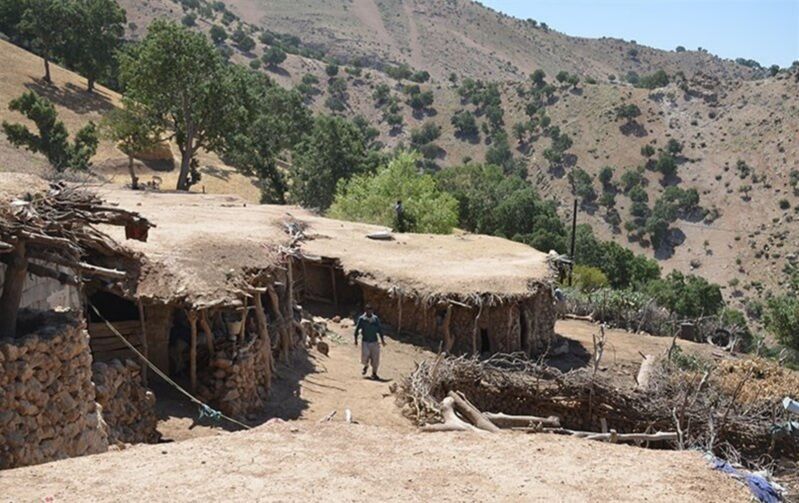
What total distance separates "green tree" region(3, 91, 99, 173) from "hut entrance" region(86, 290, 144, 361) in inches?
945

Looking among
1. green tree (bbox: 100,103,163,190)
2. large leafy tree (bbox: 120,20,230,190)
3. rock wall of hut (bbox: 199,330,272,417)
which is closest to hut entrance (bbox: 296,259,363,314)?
rock wall of hut (bbox: 199,330,272,417)

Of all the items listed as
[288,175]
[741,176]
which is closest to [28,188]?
[288,175]

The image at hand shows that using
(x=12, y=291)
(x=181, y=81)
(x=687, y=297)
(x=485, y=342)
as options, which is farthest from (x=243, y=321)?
(x=687, y=297)

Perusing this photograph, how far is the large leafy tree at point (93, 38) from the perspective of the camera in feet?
167

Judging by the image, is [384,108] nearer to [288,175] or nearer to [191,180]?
[288,175]

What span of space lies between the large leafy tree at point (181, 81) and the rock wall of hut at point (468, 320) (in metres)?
16.7

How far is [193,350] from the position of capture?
13312mm

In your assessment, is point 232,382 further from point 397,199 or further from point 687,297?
point 687,297

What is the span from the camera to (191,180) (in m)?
41.1

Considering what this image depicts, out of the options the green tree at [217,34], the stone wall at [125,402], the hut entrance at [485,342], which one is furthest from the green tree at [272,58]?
the stone wall at [125,402]

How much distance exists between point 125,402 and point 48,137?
2848cm

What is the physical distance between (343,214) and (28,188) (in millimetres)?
26152

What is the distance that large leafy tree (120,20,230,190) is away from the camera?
33906 mm

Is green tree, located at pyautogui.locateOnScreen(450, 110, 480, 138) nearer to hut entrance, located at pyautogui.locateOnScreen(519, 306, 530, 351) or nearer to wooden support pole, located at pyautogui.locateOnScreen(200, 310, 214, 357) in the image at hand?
hut entrance, located at pyautogui.locateOnScreen(519, 306, 530, 351)
